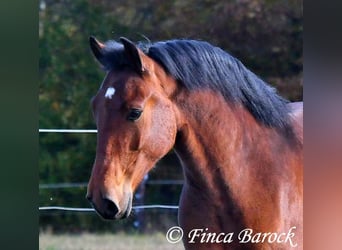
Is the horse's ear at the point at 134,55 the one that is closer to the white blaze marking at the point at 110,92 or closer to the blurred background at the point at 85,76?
the white blaze marking at the point at 110,92

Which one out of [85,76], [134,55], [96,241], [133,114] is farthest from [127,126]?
[96,241]

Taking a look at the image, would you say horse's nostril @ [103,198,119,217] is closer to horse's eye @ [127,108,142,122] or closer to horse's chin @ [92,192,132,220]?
horse's chin @ [92,192,132,220]

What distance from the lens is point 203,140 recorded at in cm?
254

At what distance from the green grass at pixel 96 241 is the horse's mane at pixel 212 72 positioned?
791 millimetres

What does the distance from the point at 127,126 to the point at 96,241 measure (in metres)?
0.77

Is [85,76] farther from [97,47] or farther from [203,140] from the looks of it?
[203,140]

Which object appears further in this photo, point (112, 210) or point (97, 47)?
point (97, 47)

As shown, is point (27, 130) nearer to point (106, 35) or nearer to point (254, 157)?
point (106, 35)

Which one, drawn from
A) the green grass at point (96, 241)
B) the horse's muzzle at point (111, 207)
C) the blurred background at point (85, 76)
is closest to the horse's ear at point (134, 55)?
the blurred background at point (85, 76)

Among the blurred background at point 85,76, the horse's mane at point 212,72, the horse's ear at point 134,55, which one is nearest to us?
the horse's ear at point 134,55

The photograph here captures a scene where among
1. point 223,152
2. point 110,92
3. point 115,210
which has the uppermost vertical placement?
point 110,92

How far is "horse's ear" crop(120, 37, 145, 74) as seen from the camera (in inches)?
93.4

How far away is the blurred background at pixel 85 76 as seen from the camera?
283 cm

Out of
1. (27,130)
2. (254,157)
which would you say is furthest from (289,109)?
(27,130)
